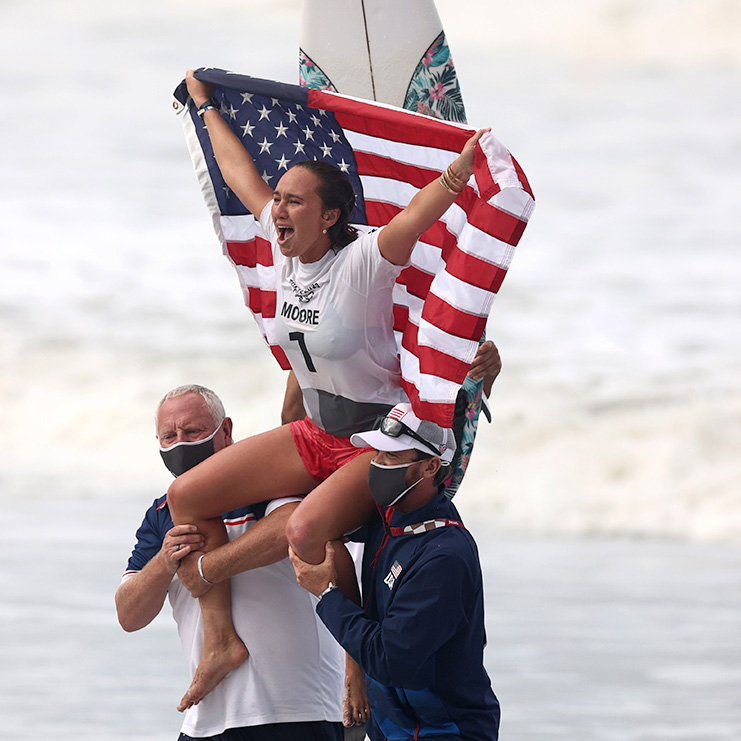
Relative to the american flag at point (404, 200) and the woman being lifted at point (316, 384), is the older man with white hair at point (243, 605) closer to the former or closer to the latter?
the woman being lifted at point (316, 384)

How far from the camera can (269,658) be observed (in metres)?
2.73

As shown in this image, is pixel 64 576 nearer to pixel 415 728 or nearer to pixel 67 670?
pixel 67 670

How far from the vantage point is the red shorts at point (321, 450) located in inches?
104

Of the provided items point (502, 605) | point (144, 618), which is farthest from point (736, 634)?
point (144, 618)

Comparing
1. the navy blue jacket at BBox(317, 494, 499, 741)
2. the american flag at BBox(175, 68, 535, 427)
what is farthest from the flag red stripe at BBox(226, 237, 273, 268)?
the navy blue jacket at BBox(317, 494, 499, 741)

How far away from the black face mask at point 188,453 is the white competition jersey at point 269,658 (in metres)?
0.17

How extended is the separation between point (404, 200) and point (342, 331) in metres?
0.46

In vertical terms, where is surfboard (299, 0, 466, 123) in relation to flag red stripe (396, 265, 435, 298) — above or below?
above

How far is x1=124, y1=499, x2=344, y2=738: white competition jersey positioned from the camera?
270 cm

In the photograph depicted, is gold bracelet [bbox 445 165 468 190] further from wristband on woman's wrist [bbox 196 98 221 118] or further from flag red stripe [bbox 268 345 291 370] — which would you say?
wristband on woman's wrist [bbox 196 98 221 118]

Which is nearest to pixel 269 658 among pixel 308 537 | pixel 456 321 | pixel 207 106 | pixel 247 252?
pixel 308 537

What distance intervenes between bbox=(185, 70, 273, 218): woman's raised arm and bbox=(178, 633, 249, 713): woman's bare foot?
41.7 inches

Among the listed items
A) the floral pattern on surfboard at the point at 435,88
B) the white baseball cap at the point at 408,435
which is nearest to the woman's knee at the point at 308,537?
the white baseball cap at the point at 408,435

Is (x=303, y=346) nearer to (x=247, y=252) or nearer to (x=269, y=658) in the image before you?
(x=247, y=252)
